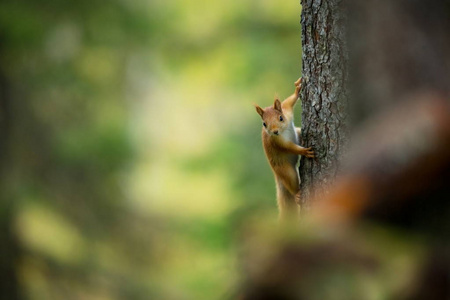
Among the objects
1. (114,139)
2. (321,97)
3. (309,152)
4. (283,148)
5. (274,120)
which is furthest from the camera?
(114,139)

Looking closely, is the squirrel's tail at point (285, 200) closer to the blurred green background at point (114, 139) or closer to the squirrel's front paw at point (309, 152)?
the squirrel's front paw at point (309, 152)

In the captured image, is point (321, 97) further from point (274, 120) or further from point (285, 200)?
point (285, 200)

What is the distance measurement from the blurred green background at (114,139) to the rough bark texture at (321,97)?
3851 mm

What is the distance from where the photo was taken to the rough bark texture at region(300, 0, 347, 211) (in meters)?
2.49

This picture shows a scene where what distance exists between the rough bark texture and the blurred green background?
12.6 ft

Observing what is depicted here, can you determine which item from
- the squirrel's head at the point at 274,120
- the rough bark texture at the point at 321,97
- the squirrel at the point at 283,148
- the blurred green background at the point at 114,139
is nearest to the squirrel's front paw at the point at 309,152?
the rough bark texture at the point at 321,97

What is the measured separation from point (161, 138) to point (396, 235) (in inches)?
439

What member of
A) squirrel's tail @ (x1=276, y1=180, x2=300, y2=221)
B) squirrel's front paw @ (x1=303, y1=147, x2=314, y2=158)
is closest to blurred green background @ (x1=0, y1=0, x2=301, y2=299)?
squirrel's tail @ (x1=276, y1=180, x2=300, y2=221)

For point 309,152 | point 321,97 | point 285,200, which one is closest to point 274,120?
point 285,200

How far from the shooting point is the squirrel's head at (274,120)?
10.9 feet

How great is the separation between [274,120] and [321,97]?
773mm

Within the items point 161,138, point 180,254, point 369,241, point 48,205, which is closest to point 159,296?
point 180,254

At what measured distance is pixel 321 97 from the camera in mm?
2621

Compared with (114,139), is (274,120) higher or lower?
lower
